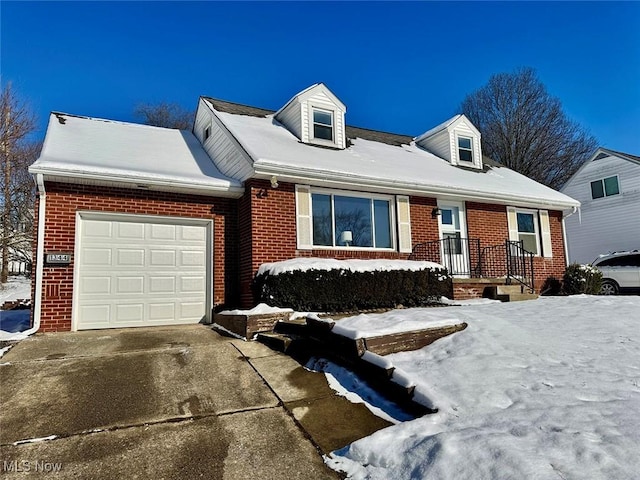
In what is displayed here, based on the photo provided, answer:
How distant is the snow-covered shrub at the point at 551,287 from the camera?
11.9 metres

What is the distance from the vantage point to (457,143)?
13820 mm

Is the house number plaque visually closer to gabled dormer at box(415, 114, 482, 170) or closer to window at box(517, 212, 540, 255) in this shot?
gabled dormer at box(415, 114, 482, 170)

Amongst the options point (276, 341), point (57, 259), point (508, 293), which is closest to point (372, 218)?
point (508, 293)

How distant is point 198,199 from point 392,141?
8.19m

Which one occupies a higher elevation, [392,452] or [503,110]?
[503,110]

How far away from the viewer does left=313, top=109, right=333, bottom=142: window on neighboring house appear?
1148 centimetres

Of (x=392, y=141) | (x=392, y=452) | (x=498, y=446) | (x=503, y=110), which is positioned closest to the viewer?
(x=498, y=446)

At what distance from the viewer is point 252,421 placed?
3.48 metres

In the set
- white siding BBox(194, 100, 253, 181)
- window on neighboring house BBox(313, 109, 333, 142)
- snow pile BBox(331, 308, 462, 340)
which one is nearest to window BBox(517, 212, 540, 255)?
window on neighboring house BBox(313, 109, 333, 142)

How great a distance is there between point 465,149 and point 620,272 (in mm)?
6729

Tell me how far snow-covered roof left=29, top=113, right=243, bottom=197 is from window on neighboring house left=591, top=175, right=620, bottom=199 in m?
18.9

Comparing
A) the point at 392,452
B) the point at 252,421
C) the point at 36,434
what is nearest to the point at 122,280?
the point at 36,434

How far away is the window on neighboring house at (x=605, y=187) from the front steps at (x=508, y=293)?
515 inches

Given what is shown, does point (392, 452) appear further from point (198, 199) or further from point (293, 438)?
point (198, 199)
